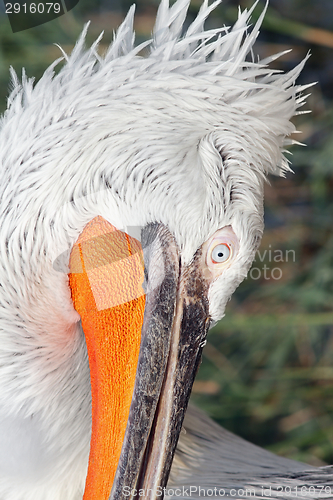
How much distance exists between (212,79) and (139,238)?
352mm

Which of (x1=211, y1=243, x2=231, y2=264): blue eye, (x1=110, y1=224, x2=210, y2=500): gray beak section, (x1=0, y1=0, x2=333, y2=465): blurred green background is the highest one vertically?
(x1=0, y1=0, x2=333, y2=465): blurred green background

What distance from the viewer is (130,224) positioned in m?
1.08

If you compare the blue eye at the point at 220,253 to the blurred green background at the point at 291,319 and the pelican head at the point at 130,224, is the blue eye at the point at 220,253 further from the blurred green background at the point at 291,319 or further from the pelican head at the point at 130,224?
the blurred green background at the point at 291,319

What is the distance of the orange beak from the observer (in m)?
1.06

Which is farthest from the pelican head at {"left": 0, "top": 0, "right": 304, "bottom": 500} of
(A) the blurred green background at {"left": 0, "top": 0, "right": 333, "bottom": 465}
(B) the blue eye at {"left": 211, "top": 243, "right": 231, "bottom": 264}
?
(A) the blurred green background at {"left": 0, "top": 0, "right": 333, "bottom": 465}

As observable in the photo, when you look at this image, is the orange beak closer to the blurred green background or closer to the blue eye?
the blue eye

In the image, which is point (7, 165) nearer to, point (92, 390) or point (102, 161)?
point (102, 161)

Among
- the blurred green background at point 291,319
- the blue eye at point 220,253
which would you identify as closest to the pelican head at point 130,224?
the blue eye at point 220,253

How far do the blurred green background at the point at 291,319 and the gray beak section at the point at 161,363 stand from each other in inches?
61.5

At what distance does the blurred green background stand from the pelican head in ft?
4.79

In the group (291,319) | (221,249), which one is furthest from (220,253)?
(291,319)

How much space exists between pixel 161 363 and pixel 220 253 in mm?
238

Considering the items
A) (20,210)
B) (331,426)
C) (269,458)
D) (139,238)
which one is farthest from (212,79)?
(331,426)

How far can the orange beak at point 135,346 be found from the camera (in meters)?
1.06
